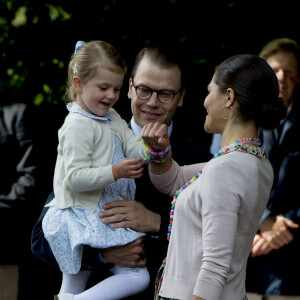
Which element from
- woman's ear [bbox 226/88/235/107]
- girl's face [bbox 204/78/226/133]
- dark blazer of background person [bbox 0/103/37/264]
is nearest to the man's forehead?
girl's face [bbox 204/78/226/133]

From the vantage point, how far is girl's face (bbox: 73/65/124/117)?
3.38m

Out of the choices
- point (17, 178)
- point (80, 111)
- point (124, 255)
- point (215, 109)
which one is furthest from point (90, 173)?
point (17, 178)

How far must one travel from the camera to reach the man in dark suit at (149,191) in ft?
11.2

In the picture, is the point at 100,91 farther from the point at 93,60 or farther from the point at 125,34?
the point at 125,34

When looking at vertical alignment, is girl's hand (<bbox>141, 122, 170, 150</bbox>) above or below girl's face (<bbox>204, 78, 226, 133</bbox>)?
below

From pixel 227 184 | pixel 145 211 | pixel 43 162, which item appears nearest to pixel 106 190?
pixel 145 211

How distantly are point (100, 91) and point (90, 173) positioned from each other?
382 millimetres

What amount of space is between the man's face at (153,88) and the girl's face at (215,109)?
0.67 m

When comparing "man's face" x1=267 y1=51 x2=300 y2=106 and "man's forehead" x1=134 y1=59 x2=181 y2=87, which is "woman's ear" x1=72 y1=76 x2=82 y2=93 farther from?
"man's face" x1=267 y1=51 x2=300 y2=106

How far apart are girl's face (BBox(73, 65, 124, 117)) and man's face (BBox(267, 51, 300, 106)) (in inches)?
76.9

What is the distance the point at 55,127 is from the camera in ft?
17.9

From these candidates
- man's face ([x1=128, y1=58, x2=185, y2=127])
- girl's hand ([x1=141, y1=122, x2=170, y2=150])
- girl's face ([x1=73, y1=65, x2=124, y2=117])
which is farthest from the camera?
man's face ([x1=128, y1=58, x2=185, y2=127])

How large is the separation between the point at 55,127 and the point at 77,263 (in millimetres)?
2203

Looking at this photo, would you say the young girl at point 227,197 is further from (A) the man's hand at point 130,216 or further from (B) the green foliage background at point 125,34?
(B) the green foliage background at point 125,34
